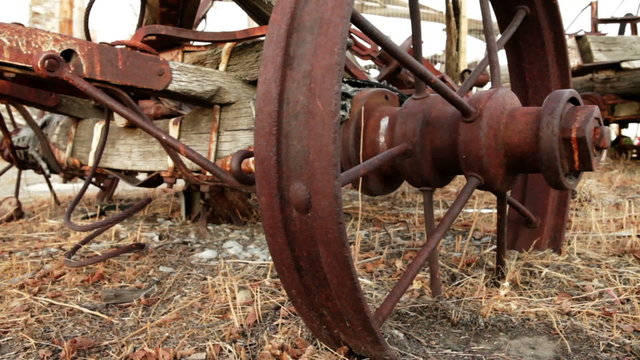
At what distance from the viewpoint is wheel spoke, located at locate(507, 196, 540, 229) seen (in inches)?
74.9

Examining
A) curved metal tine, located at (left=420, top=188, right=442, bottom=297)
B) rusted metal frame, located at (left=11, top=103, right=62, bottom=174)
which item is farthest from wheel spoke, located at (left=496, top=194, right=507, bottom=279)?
rusted metal frame, located at (left=11, top=103, right=62, bottom=174)

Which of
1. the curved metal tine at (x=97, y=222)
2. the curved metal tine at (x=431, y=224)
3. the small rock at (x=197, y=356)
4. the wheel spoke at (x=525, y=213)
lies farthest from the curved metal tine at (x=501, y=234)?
the curved metal tine at (x=97, y=222)

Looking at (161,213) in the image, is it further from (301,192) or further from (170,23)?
(301,192)

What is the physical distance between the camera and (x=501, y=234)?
1.83 metres

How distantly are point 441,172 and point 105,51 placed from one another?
4.02 ft

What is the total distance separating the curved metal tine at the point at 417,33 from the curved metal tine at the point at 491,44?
0.23 meters

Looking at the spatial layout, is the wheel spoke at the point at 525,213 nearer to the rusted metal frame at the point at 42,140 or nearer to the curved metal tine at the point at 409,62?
the curved metal tine at the point at 409,62

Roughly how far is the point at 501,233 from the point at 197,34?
1.47 m

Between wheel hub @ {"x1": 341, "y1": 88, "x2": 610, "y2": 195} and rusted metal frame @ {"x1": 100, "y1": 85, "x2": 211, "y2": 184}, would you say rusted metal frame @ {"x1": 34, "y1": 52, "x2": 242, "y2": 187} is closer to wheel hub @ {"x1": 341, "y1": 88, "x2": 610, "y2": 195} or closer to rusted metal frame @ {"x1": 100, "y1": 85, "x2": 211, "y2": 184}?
rusted metal frame @ {"x1": 100, "y1": 85, "x2": 211, "y2": 184}

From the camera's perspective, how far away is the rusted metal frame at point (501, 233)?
1714 millimetres

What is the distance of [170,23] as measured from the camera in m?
2.64

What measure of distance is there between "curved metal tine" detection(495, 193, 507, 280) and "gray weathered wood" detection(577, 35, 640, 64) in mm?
3672

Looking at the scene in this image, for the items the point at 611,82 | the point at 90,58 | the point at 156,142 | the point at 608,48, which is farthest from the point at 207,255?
the point at 611,82

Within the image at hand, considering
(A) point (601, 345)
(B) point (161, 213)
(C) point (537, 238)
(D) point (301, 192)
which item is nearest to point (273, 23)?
(D) point (301, 192)
